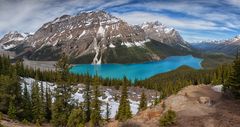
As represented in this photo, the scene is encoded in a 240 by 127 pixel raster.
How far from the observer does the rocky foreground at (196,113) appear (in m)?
40.5

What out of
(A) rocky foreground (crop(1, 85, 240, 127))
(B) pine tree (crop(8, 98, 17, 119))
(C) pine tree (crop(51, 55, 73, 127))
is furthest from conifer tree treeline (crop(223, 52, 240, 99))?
(B) pine tree (crop(8, 98, 17, 119))

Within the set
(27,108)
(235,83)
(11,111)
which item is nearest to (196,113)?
(235,83)


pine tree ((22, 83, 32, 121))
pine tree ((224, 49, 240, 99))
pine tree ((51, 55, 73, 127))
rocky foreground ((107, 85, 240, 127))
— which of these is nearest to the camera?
rocky foreground ((107, 85, 240, 127))

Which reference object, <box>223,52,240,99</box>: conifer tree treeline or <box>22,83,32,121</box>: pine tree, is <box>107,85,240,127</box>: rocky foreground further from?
<box>22,83,32,121</box>: pine tree

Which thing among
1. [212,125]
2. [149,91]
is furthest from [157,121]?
[149,91]

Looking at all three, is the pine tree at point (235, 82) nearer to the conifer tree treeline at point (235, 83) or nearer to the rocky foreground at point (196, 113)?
the conifer tree treeline at point (235, 83)

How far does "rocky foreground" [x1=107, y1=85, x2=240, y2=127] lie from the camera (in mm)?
40500

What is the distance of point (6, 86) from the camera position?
8681 centimetres

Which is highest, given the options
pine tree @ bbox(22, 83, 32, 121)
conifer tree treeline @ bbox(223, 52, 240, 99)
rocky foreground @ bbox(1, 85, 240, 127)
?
conifer tree treeline @ bbox(223, 52, 240, 99)

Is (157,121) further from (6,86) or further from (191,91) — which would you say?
(6,86)

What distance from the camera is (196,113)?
149 ft

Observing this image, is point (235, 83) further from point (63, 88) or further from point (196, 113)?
point (63, 88)

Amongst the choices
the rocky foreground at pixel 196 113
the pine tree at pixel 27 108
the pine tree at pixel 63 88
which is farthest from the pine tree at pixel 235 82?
the pine tree at pixel 27 108

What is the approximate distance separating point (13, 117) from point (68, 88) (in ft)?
116
